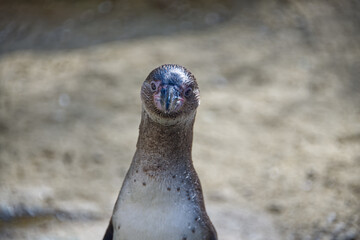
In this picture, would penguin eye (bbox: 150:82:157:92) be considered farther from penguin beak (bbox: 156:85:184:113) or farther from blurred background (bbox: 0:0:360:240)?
blurred background (bbox: 0:0:360:240)

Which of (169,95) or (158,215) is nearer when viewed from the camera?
(169,95)

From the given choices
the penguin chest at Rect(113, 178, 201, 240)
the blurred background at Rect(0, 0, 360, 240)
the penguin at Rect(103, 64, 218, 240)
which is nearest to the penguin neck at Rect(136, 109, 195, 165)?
the penguin at Rect(103, 64, 218, 240)

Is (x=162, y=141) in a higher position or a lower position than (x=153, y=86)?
lower

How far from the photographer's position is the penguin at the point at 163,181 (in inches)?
104

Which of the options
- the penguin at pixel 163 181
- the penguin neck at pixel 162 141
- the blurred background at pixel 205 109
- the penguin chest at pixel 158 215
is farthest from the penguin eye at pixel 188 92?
the blurred background at pixel 205 109

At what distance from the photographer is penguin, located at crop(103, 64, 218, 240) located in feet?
8.70

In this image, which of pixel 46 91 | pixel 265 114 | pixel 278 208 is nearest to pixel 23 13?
pixel 46 91

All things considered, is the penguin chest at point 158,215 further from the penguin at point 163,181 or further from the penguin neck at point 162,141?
the penguin neck at point 162,141

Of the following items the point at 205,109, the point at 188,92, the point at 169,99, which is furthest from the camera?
the point at 205,109

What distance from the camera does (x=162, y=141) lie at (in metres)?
2.70

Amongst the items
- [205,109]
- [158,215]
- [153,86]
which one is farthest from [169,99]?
[205,109]

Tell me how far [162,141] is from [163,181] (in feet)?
0.62

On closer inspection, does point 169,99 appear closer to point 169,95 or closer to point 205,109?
point 169,95

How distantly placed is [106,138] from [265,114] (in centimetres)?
145
